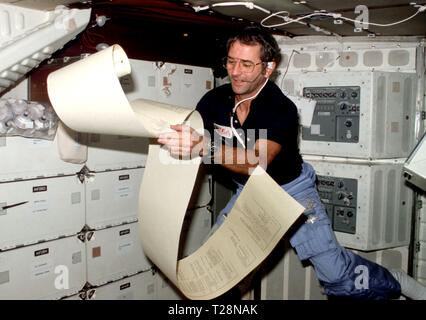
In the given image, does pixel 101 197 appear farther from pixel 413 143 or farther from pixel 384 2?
pixel 413 143

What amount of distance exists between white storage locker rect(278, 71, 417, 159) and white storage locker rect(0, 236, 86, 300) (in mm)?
2641

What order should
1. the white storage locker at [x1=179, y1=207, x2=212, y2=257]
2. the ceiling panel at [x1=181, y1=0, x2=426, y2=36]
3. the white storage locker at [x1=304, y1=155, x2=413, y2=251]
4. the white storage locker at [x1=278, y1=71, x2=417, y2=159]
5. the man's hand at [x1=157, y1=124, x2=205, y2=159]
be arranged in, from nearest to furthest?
the man's hand at [x1=157, y1=124, x2=205, y2=159]
the ceiling panel at [x1=181, y1=0, x2=426, y2=36]
the white storage locker at [x1=278, y1=71, x2=417, y2=159]
the white storage locker at [x1=304, y1=155, x2=413, y2=251]
the white storage locker at [x1=179, y1=207, x2=212, y2=257]

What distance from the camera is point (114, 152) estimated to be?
3359 millimetres

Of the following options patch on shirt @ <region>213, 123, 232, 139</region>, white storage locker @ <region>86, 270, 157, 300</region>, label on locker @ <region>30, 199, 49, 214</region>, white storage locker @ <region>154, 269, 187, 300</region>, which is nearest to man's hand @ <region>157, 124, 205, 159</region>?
patch on shirt @ <region>213, 123, 232, 139</region>

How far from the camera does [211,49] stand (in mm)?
4270

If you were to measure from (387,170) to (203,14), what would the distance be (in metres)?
2.38

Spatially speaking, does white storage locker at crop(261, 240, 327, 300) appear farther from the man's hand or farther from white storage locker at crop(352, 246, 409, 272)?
the man's hand

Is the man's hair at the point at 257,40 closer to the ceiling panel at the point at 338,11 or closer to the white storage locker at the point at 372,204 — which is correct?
the ceiling panel at the point at 338,11

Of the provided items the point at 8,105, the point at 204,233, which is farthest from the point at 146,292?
the point at 8,105

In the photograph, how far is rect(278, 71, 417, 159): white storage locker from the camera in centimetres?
376

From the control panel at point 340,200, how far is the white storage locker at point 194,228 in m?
1.28

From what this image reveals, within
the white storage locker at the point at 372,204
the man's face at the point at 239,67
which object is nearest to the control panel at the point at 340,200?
the white storage locker at the point at 372,204

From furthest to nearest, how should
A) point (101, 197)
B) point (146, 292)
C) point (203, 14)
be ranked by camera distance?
point (146, 292), point (101, 197), point (203, 14)

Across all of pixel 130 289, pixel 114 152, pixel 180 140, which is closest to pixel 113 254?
pixel 130 289
